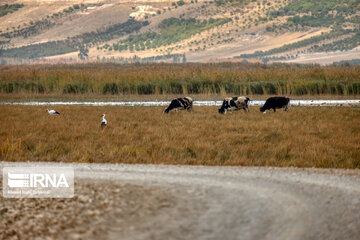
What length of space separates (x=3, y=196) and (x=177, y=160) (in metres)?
5.74

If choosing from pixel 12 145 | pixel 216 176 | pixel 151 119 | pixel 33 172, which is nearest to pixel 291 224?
pixel 216 176

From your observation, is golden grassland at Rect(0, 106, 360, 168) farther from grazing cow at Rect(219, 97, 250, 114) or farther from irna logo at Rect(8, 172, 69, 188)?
irna logo at Rect(8, 172, 69, 188)

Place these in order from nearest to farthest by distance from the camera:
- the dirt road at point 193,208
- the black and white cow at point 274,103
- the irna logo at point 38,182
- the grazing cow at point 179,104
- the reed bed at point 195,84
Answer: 1. the dirt road at point 193,208
2. the irna logo at point 38,182
3. the black and white cow at point 274,103
4. the grazing cow at point 179,104
5. the reed bed at point 195,84

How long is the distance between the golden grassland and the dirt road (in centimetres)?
282

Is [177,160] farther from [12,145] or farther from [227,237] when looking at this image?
[227,237]

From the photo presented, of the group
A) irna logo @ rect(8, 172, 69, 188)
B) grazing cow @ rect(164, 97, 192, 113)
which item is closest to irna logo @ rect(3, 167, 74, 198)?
irna logo @ rect(8, 172, 69, 188)

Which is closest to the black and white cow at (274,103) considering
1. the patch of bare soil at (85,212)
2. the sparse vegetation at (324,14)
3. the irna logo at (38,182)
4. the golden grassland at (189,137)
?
the golden grassland at (189,137)

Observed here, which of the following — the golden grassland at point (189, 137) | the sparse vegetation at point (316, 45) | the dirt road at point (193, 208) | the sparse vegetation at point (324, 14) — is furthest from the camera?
the sparse vegetation at point (324, 14)

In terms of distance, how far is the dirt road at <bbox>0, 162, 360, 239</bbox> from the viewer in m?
9.56

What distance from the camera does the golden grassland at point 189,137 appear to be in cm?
1717

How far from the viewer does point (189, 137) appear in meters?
21.3

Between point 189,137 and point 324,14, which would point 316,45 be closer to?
point 324,14

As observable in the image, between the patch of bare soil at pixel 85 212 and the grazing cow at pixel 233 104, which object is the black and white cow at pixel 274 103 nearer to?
the grazing cow at pixel 233 104

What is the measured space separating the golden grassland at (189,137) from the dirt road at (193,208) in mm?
2821
